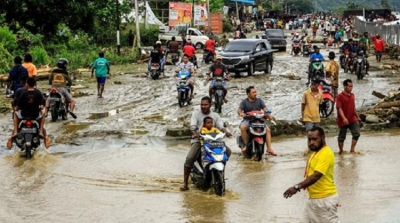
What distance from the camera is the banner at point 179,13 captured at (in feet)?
154

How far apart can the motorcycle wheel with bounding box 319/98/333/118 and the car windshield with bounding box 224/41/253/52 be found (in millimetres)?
11339

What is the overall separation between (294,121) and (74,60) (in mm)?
17382

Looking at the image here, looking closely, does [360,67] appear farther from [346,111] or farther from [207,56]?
[346,111]

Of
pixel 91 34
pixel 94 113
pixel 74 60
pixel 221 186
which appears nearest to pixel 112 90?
pixel 94 113

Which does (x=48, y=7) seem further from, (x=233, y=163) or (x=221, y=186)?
(x=221, y=186)

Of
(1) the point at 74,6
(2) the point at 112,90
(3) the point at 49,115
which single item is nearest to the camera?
(3) the point at 49,115

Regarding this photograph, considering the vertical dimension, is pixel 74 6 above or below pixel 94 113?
above

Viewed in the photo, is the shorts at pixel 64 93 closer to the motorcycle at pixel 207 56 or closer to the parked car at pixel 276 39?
the motorcycle at pixel 207 56

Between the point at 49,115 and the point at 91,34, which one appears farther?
the point at 91,34

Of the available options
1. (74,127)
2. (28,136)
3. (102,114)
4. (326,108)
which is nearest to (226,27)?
(102,114)

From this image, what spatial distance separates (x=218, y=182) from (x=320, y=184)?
3182mm

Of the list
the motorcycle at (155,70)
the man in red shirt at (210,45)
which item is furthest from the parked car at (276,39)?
the motorcycle at (155,70)

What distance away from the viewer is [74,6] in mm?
34719

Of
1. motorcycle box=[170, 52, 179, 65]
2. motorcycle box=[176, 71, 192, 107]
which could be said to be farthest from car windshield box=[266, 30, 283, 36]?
motorcycle box=[176, 71, 192, 107]
